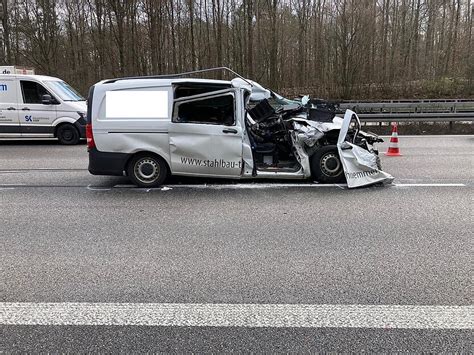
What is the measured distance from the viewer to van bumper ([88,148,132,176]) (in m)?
7.27

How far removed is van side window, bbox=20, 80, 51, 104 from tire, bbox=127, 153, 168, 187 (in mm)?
7128

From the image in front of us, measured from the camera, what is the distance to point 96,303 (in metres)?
3.44

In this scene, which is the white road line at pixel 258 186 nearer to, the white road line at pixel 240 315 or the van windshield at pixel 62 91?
the white road line at pixel 240 315

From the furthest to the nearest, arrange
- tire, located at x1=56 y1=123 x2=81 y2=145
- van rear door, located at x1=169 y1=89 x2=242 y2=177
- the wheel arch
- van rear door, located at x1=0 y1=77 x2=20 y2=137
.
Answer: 1. tire, located at x1=56 y1=123 x2=81 y2=145
2. van rear door, located at x1=0 y1=77 x2=20 y2=137
3. the wheel arch
4. van rear door, located at x1=169 y1=89 x2=242 y2=177

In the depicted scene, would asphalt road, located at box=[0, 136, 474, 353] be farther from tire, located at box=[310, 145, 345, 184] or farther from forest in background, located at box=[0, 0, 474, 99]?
forest in background, located at box=[0, 0, 474, 99]

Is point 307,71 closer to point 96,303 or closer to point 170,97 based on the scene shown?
point 170,97

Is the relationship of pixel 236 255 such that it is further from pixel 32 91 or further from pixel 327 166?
pixel 32 91

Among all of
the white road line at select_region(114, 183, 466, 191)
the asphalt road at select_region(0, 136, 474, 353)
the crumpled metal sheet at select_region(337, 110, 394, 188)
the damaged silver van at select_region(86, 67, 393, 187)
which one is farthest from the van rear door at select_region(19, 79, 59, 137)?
the crumpled metal sheet at select_region(337, 110, 394, 188)

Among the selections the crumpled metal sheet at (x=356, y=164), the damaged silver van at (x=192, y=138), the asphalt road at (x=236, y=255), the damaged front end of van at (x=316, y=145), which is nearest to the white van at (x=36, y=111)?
the asphalt road at (x=236, y=255)

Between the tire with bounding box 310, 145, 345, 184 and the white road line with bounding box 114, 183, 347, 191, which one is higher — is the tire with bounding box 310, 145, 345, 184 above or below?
above

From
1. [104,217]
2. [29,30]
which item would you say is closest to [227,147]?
[104,217]

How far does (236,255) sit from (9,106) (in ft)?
36.6

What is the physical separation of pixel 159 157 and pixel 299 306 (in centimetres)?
455

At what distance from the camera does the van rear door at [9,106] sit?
12.8 metres
